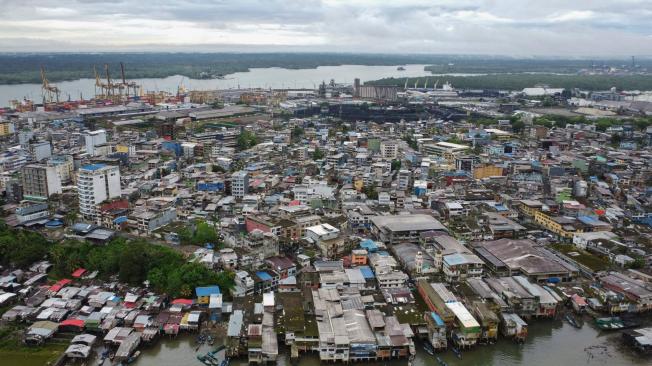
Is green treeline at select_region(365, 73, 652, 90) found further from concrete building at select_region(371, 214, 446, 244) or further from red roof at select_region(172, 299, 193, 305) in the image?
red roof at select_region(172, 299, 193, 305)

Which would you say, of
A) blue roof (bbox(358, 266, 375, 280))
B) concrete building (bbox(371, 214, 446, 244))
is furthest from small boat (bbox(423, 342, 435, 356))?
concrete building (bbox(371, 214, 446, 244))

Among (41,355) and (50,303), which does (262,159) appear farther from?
(41,355)

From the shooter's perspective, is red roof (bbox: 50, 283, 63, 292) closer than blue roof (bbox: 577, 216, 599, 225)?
Yes

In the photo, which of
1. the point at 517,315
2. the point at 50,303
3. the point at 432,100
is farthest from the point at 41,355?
the point at 432,100

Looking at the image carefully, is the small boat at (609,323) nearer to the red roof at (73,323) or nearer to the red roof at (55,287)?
the red roof at (73,323)

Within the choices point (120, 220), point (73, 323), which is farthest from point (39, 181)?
point (73, 323)

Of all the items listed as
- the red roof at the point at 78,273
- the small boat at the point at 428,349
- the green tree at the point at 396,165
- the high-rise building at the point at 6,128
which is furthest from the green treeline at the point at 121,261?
the high-rise building at the point at 6,128

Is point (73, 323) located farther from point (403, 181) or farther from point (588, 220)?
point (588, 220)
